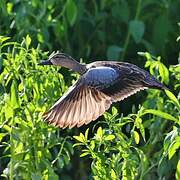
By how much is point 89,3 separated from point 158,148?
159 centimetres

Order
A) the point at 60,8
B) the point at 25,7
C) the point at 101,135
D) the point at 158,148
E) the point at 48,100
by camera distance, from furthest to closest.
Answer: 1. the point at 60,8
2. the point at 25,7
3. the point at 158,148
4. the point at 48,100
5. the point at 101,135

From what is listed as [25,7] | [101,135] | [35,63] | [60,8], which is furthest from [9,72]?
[60,8]

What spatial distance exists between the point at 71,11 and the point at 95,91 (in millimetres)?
1238

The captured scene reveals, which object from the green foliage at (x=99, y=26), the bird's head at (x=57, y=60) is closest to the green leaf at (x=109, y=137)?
the bird's head at (x=57, y=60)

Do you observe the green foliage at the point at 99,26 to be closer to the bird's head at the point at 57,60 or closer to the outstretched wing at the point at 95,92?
the bird's head at the point at 57,60

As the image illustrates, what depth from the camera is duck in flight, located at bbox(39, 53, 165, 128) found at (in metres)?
4.09

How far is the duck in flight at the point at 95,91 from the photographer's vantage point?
161 inches

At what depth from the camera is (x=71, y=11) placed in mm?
5395

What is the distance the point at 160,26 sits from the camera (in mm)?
5898

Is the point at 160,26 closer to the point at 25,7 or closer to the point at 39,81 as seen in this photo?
the point at 25,7

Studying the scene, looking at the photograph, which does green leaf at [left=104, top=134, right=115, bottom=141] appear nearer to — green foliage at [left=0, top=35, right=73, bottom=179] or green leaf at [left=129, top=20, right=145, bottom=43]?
green foliage at [left=0, top=35, right=73, bottom=179]

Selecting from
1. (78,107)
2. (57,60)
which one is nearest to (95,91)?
(78,107)

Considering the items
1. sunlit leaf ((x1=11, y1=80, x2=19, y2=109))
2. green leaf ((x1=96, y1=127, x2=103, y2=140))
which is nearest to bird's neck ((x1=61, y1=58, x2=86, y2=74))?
sunlit leaf ((x1=11, y1=80, x2=19, y2=109))

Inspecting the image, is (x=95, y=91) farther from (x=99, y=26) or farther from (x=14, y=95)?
(x=99, y=26)
